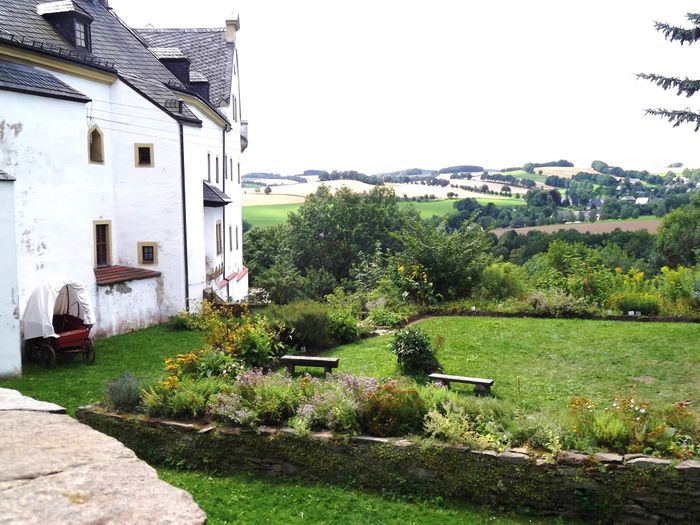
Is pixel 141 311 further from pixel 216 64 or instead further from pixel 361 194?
pixel 361 194

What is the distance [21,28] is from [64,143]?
3.50m

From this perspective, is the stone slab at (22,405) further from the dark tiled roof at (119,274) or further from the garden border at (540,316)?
the dark tiled roof at (119,274)

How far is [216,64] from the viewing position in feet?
102

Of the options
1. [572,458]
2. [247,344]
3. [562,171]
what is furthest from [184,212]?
[562,171]

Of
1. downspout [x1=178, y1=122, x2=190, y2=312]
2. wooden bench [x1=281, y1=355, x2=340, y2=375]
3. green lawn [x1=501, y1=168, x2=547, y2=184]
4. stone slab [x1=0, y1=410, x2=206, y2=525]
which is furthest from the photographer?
green lawn [x1=501, y1=168, x2=547, y2=184]

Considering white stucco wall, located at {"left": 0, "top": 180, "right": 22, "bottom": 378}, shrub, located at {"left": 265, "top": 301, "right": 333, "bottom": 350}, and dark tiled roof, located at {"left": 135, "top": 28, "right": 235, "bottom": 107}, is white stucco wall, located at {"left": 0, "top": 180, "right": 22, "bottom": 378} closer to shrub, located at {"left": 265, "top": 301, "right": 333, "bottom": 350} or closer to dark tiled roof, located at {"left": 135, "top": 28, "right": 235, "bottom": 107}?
shrub, located at {"left": 265, "top": 301, "right": 333, "bottom": 350}

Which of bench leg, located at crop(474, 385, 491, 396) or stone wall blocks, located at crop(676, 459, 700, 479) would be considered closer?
stone wall blocks, located at crop(676, 459, 700, 479)

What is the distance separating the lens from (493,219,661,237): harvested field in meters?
64.1

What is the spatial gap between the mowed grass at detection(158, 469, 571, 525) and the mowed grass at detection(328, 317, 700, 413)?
242cm

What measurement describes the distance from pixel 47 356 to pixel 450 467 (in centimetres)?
1042

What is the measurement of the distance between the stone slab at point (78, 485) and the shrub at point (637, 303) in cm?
1665

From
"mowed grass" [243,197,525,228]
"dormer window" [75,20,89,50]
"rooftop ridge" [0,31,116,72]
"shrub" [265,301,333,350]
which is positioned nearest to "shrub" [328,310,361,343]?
"shrub" [265,301,333,350]

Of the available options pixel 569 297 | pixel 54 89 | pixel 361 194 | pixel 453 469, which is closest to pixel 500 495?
pixel 453 469

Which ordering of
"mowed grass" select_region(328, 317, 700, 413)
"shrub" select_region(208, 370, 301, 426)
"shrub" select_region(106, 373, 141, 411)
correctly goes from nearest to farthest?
"shrub" select_region(208, 370, 301, 426)
"shrub" select_region(106, 373, 141, 411)
"mowed grass" select_region(328, 317, 700, 413)
